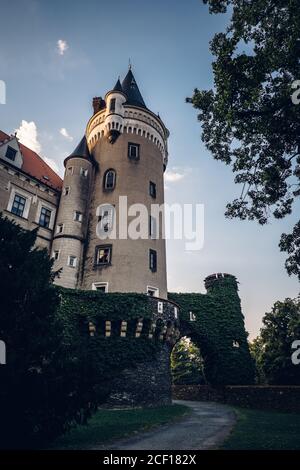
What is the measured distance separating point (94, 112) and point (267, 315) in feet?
95.7

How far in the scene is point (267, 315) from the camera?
3322cm

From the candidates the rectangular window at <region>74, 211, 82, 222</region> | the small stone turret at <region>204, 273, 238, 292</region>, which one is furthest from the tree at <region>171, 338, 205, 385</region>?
the rectangular window at <region>74, 211, 82, 222</region>

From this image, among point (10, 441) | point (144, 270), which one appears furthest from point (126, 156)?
point (10, 441)

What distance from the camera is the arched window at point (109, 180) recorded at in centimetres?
2855

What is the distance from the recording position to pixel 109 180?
95.2ft

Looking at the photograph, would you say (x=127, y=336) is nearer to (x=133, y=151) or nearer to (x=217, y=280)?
(x=217, y=280)

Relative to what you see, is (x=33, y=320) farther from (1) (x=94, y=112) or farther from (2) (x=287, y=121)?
(1) (x=94, y=112)

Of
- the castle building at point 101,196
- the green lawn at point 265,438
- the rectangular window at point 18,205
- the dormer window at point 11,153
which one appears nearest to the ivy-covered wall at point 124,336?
the castle building at point 101,196

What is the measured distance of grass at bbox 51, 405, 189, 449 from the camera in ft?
31.3

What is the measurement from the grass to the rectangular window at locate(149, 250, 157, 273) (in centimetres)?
1056

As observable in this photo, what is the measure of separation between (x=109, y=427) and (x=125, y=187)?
19688mm

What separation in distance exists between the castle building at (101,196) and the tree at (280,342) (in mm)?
13328

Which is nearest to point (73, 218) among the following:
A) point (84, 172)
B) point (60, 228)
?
point (60, 228)

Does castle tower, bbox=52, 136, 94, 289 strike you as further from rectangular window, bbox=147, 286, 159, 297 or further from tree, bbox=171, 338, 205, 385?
tree, bbox=171, 338, 205, 385
